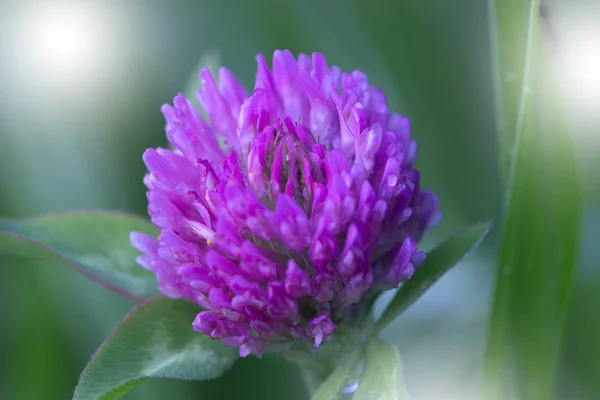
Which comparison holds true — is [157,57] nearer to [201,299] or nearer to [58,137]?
[58,137]

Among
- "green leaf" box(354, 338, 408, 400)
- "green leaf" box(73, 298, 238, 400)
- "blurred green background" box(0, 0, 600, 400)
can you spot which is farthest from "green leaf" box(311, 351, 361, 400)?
"blurred green background" box(0, 0, 600, 400)

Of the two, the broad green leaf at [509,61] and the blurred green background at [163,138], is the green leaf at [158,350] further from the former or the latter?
the broad green leaf at [509,61]

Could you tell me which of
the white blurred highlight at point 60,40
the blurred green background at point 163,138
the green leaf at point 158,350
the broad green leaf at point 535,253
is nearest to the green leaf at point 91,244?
the green leaf at point 158,350

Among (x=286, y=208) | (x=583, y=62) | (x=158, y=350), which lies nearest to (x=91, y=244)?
(x=158, y=350)

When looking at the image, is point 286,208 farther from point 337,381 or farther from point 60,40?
point 60,40

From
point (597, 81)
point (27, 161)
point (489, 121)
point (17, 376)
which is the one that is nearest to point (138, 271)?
point (17, 376)
